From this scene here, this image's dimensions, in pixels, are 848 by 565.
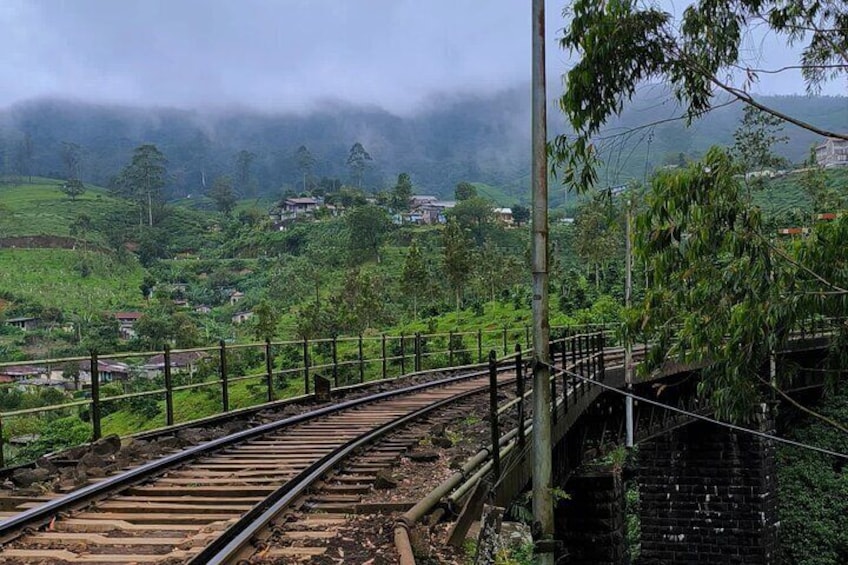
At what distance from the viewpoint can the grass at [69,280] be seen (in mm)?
68312

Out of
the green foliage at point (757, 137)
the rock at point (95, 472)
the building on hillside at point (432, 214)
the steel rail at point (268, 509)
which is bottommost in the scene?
the rock at point (95, 472)

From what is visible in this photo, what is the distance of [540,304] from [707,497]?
16728 mm

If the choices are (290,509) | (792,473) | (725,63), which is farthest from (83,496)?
(792,473)

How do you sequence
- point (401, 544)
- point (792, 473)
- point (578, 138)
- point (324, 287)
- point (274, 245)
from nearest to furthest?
point (401, 544) → point (578, 138) → point (792, 473) → point (324, 287) → point (274, 245)

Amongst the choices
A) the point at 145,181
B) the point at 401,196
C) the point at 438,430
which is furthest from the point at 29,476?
the point at 145,181

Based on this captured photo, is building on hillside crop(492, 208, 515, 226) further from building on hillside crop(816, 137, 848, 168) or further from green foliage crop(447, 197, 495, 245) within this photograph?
building on hillside crop(816, 137, 848, 168)

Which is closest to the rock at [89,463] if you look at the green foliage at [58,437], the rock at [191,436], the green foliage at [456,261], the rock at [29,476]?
the rock at [29,476]

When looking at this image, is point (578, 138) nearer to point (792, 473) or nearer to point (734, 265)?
point (734, 265)

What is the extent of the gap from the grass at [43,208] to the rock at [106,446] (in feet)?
307

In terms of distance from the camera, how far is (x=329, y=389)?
14.2m

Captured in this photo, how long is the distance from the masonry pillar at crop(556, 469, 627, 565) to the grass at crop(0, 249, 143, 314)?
57.8 metres

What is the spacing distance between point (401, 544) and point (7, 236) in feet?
328

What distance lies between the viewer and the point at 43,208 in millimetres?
115938

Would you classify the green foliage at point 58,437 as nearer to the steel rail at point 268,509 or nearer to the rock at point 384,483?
the steel rail at point 268,509
